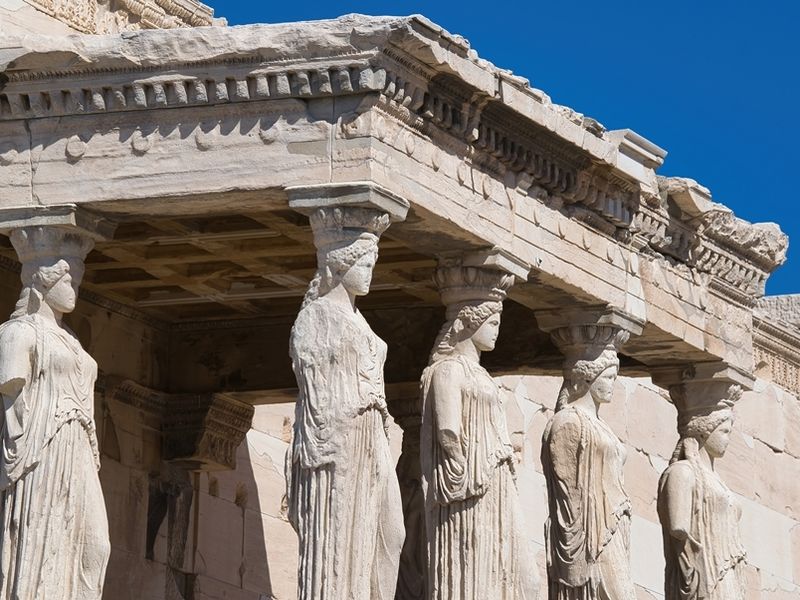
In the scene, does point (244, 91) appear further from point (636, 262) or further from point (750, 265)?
point (750, 265)

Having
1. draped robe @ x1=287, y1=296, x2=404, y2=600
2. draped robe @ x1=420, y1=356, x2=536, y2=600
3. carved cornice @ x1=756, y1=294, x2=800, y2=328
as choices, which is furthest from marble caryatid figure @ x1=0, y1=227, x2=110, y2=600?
carved cornice @ x1=756, y1=294, x2=800, y2=328

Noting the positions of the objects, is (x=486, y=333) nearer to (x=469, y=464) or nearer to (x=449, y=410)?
(x=449, y=410)

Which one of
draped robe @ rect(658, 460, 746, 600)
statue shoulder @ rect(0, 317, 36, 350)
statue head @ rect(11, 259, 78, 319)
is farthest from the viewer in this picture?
draped robe @ rect(658, 460, 746, 600)

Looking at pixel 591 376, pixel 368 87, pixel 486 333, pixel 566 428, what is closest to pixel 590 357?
pixel 591 376

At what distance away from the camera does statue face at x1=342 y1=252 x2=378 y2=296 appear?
15078 mm

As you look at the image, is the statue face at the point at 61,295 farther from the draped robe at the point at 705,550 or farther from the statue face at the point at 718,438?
the statue face at the point at 718,438

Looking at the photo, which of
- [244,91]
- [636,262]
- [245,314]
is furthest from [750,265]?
[244,91]

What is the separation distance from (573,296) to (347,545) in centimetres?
289

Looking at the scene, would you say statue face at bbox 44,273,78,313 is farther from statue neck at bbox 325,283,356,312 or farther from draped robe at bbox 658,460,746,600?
draped robe at bbox 658,460,746,600

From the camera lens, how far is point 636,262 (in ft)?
58.3

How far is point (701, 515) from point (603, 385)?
141cm

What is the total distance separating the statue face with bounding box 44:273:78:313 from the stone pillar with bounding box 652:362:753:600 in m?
4.56

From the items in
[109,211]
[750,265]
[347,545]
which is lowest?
[347,545]

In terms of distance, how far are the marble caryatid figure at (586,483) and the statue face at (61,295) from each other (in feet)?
10.8
